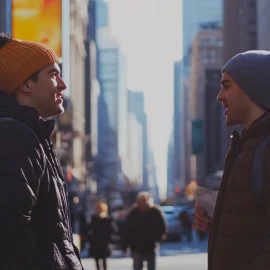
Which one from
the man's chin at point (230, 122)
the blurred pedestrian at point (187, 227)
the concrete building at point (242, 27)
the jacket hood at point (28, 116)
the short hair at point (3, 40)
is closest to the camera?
the jacket hood at point (28, 116)

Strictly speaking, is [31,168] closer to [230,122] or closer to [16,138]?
[16,138]

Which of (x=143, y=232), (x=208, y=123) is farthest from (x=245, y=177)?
(x=208, y=123)

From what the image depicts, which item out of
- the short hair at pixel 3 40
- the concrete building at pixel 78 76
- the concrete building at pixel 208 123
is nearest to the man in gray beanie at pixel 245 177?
the short hair at pixel 3 40

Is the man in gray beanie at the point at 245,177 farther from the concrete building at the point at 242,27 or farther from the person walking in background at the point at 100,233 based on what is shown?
the concrete building at the point at 242,27

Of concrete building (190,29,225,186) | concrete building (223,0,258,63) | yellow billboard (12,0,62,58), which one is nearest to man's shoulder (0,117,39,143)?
yellow billboard (12,0,62,58)

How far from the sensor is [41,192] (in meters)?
4.61

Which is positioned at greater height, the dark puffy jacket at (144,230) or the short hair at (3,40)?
the short hair at (3,40)

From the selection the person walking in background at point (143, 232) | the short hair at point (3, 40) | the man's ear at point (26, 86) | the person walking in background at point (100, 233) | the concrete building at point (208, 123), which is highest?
the short hair at point (3, 40)

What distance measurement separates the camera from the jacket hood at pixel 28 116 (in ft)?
15.2

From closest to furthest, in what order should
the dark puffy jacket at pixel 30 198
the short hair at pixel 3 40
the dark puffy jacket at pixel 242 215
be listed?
the dark puffy jacket at pixel 30 198
the dark puffy jacket at pixel 242 215
the short hair at pixel 3 40

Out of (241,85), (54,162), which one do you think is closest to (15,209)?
(54,162)

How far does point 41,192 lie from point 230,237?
0.91 metres

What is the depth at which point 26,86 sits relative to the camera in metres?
4.85

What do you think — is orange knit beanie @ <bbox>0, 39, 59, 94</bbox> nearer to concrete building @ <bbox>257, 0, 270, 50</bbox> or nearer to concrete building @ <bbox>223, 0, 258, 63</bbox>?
concrete building @ <bbox>257, 0, 270, 50</bbox>
